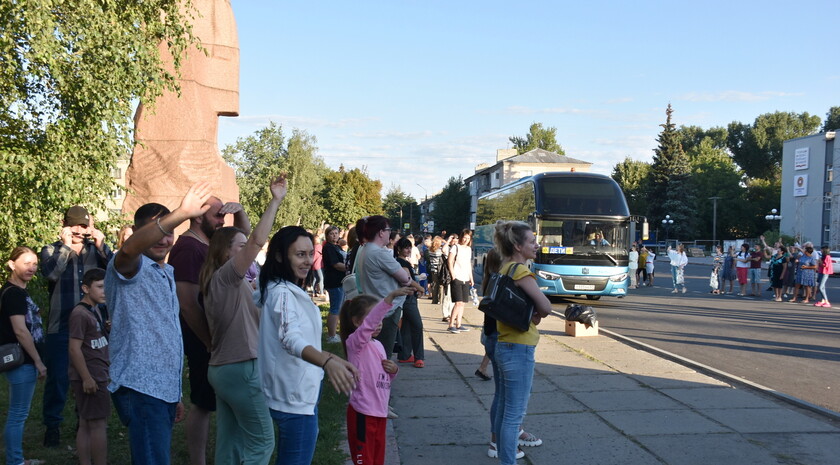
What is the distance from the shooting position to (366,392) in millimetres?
4207

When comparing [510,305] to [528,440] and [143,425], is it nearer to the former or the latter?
[528,440]

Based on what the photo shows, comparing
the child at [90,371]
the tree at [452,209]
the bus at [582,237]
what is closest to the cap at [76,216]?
the child at [90,371]

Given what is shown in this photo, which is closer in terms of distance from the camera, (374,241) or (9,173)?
(374,241)

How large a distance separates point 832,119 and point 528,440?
9968 cm

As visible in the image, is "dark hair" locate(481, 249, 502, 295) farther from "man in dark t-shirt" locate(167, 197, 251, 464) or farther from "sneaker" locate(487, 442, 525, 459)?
"man in dark t-shirt" locate(167, 197, 251, 464)

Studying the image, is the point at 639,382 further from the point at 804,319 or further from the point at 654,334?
the point at 804,319

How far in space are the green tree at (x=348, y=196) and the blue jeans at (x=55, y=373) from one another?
61.0 meters

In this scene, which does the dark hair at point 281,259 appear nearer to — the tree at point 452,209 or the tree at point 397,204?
the tree at point 452,209

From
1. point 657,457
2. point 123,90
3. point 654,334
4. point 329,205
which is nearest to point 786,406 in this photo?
point 657,457

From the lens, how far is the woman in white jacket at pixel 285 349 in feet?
10.9

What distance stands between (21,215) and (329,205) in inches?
2504

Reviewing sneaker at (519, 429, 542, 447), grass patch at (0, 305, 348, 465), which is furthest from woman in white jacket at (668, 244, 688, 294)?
sneaker at (519, 429, 542, 447)

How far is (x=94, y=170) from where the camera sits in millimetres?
9469

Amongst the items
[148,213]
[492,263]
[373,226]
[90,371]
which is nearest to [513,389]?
[492,263]
